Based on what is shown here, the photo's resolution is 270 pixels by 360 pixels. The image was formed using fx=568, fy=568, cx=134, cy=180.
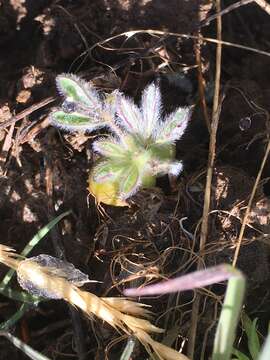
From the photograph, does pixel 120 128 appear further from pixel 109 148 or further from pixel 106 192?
pixel 106 192

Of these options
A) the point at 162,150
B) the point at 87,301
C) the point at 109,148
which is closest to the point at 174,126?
the point at 162,150

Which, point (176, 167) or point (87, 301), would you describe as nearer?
point (87, 301)

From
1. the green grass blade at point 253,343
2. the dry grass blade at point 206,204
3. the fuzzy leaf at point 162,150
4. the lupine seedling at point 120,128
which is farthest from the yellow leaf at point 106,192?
the green grass blade at point 253,343

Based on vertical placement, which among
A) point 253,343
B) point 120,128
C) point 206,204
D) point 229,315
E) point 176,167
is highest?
point 120,128

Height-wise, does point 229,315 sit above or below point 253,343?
above

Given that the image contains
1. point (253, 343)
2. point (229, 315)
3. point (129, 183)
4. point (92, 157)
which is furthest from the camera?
point (92, 157)

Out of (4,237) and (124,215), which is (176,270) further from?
(4,237)
